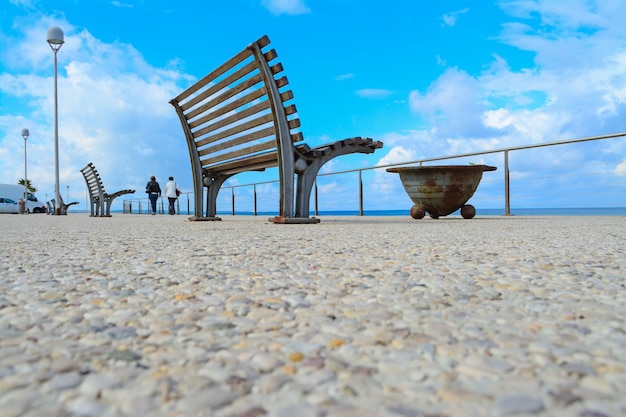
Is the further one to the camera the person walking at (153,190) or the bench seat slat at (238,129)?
the person walking at (153,190)

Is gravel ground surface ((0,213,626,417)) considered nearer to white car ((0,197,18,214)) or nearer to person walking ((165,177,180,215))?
person walking ((165,177,180,215))

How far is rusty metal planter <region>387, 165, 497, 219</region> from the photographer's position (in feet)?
18.1

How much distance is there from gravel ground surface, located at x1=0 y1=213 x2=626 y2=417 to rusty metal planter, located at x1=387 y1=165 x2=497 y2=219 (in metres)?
4.05

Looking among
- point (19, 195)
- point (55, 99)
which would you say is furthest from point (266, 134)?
point (19, 195)

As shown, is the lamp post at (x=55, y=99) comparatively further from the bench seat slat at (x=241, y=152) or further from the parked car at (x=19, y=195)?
the parked car at (x=19, y=195)

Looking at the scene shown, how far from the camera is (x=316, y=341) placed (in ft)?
2.52

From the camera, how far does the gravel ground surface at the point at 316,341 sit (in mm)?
556

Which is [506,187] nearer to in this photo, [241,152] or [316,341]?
[241,152]

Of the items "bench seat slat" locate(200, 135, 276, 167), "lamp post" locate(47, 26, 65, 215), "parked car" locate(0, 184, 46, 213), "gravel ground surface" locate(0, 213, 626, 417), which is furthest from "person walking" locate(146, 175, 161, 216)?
A: "parked car" locate(0, 184, 46, 213)

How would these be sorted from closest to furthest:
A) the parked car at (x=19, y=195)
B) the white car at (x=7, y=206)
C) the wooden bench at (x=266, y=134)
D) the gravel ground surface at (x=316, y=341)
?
the gravel ground surface at (x=316, y=341) → the wooden bench at (x=266, y=134) → the white car at (x=7, y=206) → the parked car at (x=19, y=195)

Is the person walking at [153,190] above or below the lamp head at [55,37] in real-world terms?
below

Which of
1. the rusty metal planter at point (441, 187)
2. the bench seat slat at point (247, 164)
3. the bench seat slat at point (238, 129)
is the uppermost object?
the bench seat slat at point (238, 129)

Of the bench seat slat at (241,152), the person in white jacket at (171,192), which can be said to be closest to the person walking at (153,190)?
the person in white jacket at (171,192)

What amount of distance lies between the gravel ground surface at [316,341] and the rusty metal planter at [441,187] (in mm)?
4054
